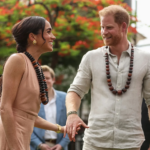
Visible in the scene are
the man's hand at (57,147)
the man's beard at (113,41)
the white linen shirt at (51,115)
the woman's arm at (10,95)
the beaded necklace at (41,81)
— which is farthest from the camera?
the white linen shirt at (51,115)

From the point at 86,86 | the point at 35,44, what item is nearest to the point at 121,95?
the point at 86,86

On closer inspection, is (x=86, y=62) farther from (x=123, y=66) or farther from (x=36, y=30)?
(x=36, y=30)

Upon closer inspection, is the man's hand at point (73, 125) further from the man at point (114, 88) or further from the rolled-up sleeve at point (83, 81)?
the rolled-up sleeve at point (83, 81)

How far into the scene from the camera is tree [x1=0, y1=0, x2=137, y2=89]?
30.6ft

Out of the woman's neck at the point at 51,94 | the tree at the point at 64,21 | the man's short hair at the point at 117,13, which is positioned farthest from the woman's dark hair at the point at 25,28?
the tree at the point at 64,21

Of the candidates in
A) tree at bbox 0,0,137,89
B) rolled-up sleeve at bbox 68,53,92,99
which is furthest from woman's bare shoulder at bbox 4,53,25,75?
tree at bbox 0,0,137,89

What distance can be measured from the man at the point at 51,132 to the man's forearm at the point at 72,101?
5.51 ft

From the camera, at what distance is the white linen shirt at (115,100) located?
3.10 m

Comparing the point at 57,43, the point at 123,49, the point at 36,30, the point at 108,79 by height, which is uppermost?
the point at 36,30

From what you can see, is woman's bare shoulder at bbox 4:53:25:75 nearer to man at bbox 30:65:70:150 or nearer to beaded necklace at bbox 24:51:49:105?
beaded necklace at bbox 24:51:49:105

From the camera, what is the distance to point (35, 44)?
275cm

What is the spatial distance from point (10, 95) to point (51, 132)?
251cm

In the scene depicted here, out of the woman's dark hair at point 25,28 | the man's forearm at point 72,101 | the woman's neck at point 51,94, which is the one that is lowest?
the woman's neck at point 51,94

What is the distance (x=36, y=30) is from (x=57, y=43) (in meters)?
6.97
